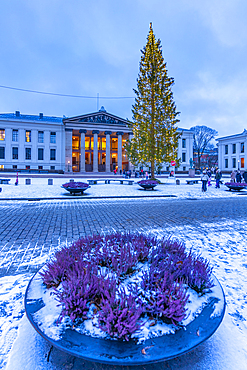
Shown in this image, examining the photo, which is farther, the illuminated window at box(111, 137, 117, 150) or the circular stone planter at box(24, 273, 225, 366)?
the illuminated window at box(111, 137, 117, 150)

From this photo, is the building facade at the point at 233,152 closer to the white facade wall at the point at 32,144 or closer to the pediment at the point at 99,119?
the pediment at the point at 99,119

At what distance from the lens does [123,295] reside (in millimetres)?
1877

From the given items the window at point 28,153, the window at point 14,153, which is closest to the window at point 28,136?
the window at point 28,153

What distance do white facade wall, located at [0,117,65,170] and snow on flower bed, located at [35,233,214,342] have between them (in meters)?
61.1

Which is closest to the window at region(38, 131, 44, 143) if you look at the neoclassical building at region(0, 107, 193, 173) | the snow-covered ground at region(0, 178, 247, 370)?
the neoclassical building at region(0, 107, 193, 173)

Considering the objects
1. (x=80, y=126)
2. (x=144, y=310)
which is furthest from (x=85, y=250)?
(x=80, y=126)

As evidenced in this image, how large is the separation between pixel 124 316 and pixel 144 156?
87.1 feet

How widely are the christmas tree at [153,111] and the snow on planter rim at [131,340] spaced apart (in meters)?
25.6

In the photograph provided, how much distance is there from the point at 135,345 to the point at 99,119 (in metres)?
63.5

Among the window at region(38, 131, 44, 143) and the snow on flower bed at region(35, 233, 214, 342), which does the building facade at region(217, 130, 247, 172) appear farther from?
the snow on flower bed at region(35, 233, 214, 342)

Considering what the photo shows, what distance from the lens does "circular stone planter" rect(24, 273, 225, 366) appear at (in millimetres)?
1418

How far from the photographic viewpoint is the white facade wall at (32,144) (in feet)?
188

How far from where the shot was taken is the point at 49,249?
4.47 m

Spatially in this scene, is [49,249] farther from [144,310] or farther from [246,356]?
[246,356]
